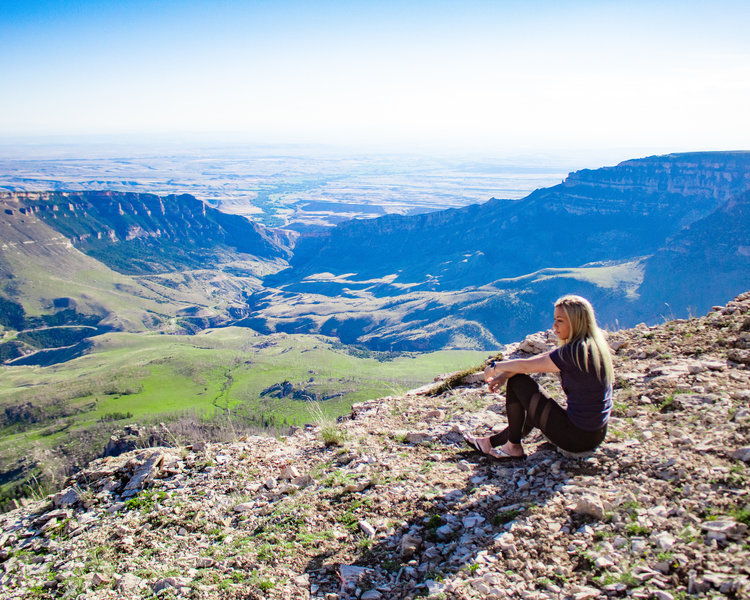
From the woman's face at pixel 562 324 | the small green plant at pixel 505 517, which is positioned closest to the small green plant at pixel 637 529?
the small green plant at pixel 505 517

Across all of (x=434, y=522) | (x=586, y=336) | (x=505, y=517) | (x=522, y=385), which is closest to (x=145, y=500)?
(x=434, y=522)

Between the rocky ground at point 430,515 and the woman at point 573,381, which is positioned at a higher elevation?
the woman at point 573,381

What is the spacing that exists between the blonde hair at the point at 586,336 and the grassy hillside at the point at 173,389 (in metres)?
95.0

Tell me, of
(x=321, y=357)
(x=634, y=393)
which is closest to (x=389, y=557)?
(x=634, y=393)

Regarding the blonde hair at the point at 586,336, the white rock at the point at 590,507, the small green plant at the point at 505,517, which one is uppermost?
the blonde hair at the point at 586,336

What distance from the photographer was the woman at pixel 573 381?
6707 mm

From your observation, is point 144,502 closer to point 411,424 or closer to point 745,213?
point 411,424

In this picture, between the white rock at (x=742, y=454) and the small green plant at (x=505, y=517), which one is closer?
the white rock at (x=742, y=454)

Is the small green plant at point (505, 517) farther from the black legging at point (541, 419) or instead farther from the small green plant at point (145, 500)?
the small green plant at point (145, 500)

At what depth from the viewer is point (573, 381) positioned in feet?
22.4

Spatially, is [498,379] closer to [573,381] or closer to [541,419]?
[541,419]

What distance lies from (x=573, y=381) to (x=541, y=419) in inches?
33.2

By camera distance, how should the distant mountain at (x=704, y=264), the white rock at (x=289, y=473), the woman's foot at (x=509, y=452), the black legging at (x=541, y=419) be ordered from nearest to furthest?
the black legging at (x=541, y=419) < the woman's foot at (x=509, y=452) < the white rock at (x=289, y=473) < the distant mountain at (x=704, y=264)

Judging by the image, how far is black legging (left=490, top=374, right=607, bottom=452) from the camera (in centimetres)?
695
